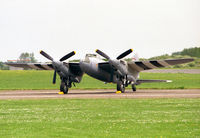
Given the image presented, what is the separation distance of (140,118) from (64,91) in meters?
25.9

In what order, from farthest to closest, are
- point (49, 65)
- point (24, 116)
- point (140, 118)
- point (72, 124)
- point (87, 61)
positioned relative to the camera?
point (49, 65)
point (87, 61)
point (24, 116)
point (140, 118)
point (72, 124)

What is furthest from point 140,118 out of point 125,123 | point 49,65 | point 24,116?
point 49,65

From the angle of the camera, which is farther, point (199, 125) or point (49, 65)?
point (49, 65)

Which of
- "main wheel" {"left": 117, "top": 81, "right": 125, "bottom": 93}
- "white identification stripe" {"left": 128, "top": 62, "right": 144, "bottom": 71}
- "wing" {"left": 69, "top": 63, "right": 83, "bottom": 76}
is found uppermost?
"white identification stripe" {"left": 128, "top": 62, "right": 144, "bottom": 71}

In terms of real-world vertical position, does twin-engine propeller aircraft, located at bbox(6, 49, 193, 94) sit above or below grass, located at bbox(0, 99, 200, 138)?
above

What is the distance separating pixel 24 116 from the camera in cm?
2086

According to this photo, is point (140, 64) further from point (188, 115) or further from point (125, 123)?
point (125, 123)

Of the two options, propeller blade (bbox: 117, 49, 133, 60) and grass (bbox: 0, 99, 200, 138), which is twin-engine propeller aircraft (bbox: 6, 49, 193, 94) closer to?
propeller blade (bbox: 117, 49, 133, 60)

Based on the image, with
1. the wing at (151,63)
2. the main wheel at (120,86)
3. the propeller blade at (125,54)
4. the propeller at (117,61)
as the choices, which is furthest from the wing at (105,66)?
the wing at (151,63)

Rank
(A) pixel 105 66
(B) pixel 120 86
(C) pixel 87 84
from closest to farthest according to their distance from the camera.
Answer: (B) pixel 120 86, (A) pixel 105 66, (C) pixel 87 84

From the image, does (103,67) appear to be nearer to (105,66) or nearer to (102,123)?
(105,66)

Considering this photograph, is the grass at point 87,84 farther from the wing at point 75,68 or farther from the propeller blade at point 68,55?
the propeller blade at point 68,55

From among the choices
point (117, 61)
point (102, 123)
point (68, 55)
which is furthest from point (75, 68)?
point (102, 123)

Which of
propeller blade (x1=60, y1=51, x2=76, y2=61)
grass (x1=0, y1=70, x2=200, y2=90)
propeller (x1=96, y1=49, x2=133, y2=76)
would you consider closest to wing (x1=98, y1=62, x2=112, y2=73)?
propeller (x1=96, y1=49, x2=133, y2=76)
